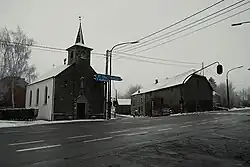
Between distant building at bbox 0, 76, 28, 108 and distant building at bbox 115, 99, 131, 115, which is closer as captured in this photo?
distant building at bbox 0, 76, 28, 108

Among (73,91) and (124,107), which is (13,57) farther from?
(124,107)

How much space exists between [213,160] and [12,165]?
594cm

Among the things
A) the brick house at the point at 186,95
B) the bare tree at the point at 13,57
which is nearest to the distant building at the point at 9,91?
the bare tree at the point at 13,57

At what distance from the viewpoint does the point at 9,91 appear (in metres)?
50.2

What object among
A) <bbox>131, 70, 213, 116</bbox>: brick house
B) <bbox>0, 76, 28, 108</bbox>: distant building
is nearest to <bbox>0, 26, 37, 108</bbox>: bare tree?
<bbox>0, 76, 28, 108</bbox>: distant building

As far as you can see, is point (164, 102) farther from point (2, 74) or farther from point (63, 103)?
point (2, 74)

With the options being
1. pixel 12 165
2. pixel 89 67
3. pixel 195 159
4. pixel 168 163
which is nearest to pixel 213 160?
pixel 195 159

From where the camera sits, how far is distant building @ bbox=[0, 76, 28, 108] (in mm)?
43141

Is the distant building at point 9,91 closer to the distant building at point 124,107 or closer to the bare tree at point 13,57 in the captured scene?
the bare tree at point 13,57

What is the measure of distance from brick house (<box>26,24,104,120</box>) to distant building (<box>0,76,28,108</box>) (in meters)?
6.13

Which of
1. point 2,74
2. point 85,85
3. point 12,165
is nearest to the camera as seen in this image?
point 12,165

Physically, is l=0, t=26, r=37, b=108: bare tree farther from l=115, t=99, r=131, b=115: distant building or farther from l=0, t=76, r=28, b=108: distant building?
l=115, t=99, r=131, b=115: distant building

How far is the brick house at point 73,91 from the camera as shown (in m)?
34.6

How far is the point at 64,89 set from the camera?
116 feet
